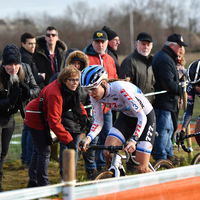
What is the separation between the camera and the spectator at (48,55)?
7465mm

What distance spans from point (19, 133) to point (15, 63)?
3.99 meters

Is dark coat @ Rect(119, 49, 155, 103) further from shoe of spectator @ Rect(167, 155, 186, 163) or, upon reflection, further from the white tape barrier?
the white tape barrier

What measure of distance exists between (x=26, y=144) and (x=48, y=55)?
1881mm

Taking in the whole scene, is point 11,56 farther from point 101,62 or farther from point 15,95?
point 101,62

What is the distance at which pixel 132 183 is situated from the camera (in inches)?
124

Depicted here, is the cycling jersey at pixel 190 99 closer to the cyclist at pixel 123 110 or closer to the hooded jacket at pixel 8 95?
the cyclist at pixel 123 110

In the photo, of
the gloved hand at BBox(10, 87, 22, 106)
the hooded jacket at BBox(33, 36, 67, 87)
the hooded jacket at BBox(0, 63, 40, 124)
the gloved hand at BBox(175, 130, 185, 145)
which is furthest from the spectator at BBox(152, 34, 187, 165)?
the gloved hand at BBox(10, 87, 22, 106)

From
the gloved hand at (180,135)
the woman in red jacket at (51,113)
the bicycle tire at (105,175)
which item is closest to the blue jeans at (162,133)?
the gloved hand at (180,135)

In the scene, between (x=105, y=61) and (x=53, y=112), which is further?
(x=105, y=61)

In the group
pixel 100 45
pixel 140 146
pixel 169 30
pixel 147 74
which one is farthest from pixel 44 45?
pixel 169 30

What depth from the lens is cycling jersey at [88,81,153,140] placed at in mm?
4527

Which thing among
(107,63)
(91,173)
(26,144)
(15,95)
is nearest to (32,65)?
(107,63)

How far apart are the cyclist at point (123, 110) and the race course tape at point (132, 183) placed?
3.06ft

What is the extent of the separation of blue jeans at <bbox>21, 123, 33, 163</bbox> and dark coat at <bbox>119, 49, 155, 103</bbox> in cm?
213
